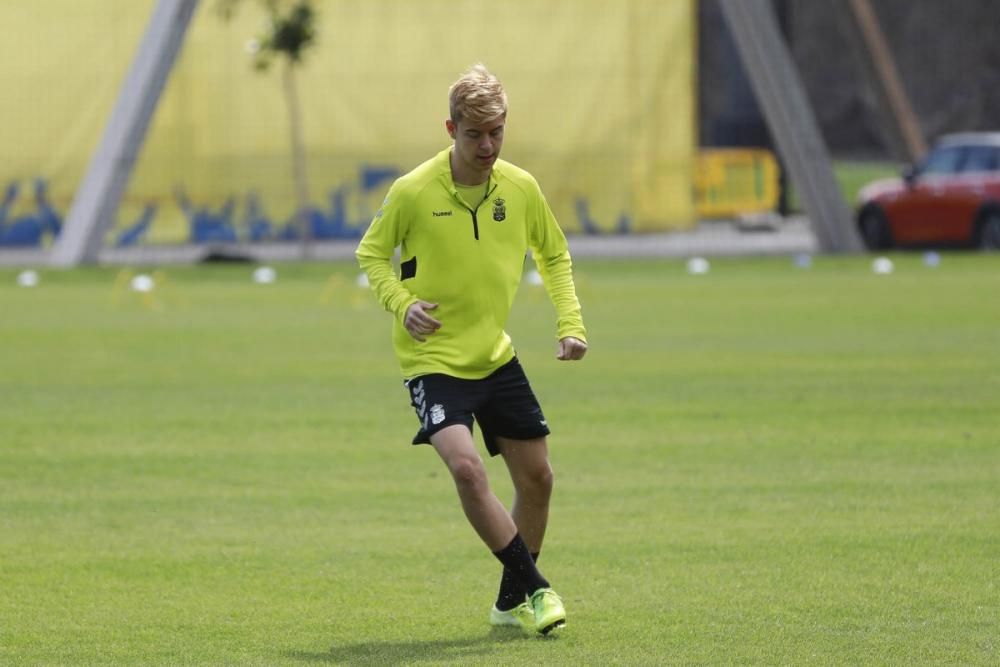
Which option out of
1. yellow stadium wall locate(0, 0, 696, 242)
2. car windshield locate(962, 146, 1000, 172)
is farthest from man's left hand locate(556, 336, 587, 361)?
yellow stadium wall locate(0, 0, 696, 242)

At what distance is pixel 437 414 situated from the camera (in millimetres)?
6801

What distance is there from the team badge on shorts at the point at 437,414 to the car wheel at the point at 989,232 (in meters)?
24.4

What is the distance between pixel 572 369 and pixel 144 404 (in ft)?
12.3

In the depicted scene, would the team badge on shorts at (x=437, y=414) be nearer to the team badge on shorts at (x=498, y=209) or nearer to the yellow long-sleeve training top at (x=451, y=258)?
the yellow long-sleeve training top at (x=451, y=258)

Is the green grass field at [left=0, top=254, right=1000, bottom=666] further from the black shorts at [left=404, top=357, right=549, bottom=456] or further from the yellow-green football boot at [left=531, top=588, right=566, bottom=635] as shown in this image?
the black shorts at [left=404, top=357, right=549, bottom=456]

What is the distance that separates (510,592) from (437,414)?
70cm

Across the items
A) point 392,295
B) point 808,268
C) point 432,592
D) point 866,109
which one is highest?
point 392,295

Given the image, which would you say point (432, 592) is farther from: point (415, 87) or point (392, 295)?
point (415, 87)

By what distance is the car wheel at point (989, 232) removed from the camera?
3002 centimetres

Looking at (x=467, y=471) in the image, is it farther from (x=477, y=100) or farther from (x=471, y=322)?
(x=477, y=100)

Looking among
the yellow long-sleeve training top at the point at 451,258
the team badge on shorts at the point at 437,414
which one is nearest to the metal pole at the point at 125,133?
the yellow long-sleeve training top at the point at 451,258

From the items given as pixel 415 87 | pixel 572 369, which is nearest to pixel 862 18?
pixel 415 87

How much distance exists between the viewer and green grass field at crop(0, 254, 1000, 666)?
694 cm

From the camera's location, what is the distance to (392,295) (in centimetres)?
681
